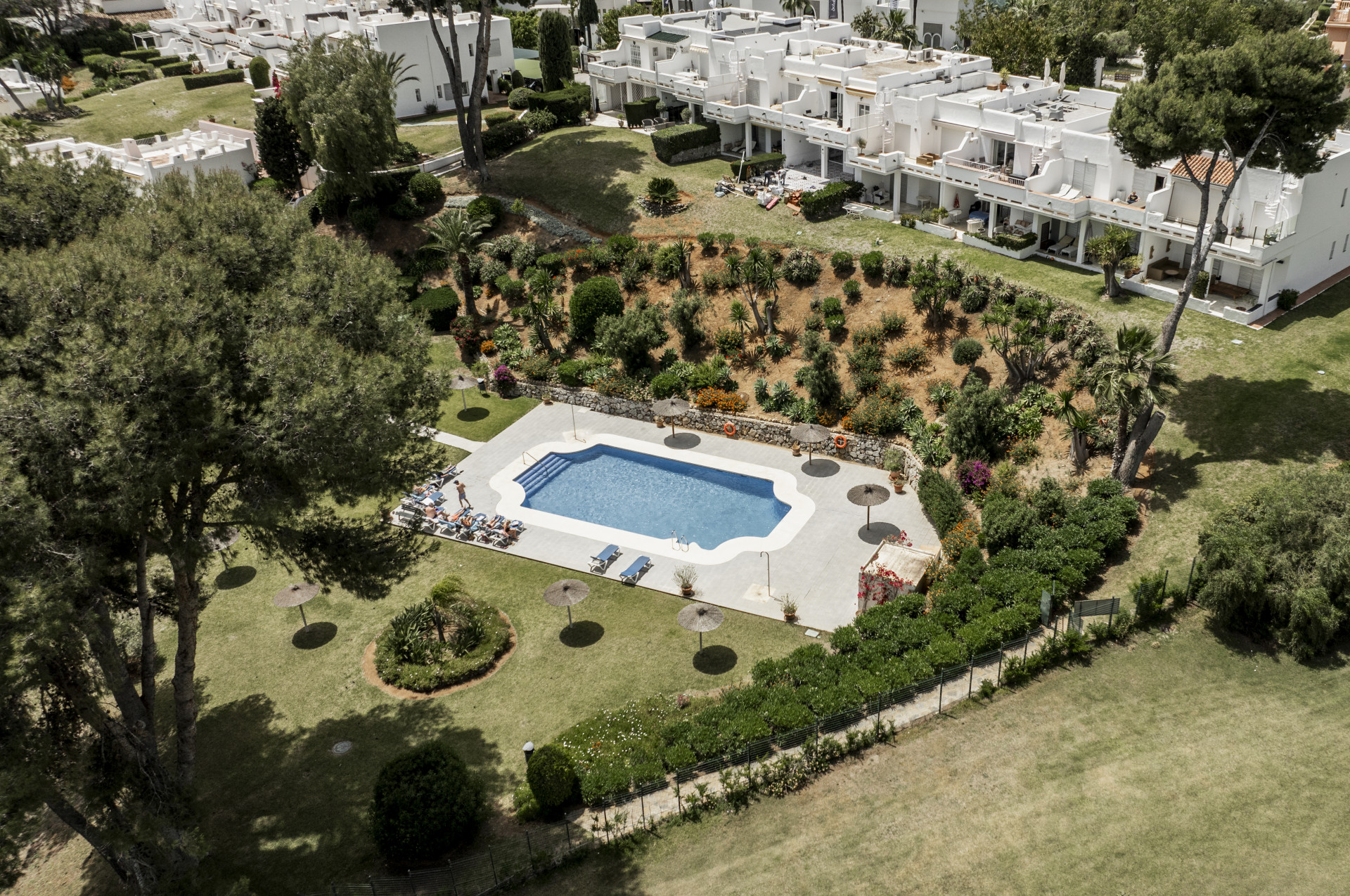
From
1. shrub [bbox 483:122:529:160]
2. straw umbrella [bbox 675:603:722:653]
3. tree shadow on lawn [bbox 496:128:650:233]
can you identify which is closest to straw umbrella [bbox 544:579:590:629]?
straw umbrella [bbox 675:603:722:653]

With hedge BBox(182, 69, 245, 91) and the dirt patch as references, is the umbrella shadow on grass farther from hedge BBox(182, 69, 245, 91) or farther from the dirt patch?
hedge BBox(182, 69, 245, 91)

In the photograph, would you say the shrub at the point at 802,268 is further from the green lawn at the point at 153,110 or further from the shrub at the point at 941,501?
the green lawn at the point at 153,110

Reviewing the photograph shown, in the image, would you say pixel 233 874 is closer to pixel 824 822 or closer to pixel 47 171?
pixel 824 822

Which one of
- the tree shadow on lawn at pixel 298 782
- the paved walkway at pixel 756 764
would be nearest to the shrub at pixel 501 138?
the tree shadow on lawn at pixel 298 782

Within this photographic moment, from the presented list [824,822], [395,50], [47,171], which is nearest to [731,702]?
[824,822]

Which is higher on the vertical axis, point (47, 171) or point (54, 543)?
point (47, 171)

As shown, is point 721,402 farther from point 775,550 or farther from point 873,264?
point 775,550
